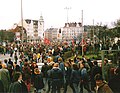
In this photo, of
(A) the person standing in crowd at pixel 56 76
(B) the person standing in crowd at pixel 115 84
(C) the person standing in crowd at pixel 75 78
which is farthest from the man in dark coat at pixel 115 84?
(C) the person standing in crowd at pixel 75 78

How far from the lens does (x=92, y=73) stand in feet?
42.5

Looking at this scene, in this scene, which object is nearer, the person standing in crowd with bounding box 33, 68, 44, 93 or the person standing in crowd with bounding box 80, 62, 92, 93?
the person standing in crowd with bounding box 33, 68, 44, 93

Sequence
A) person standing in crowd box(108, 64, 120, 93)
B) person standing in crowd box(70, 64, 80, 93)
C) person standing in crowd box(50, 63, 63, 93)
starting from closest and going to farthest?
person standing in crowd box(108, 64, 120, 93)
person standing in crowd box(50, 63, 63, 93)
person standing in crowd box(70, 64, 80, 93)

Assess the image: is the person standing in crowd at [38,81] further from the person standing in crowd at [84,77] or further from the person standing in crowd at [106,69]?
the person standing in crowd at [106,69]

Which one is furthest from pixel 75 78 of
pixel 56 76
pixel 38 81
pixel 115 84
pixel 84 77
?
pixel 115 84

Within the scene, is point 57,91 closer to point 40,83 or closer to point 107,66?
point 40,83

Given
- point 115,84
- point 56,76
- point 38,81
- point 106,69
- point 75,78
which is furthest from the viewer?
point 106,69

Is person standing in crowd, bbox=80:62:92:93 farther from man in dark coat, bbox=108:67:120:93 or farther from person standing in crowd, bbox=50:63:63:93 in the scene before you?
man in dark coat, bbox=108:67:120:93

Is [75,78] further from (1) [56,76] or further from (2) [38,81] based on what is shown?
(2) [38,81]

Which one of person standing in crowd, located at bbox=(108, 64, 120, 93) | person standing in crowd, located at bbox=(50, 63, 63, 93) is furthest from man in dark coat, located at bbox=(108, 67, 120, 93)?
person standing in crowd, located at bbox=(50, 63, 63, 93)

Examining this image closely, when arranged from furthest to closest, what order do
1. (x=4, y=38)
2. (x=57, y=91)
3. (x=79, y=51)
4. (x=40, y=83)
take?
1. (x=4, y=38)
2. (x=79, y=51)
3. (x=57, y=91)
4. (x=40, y=83)

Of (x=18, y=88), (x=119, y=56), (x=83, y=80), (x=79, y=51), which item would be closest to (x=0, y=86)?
(x=18, y=88)

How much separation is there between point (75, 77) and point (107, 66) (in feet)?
4.63

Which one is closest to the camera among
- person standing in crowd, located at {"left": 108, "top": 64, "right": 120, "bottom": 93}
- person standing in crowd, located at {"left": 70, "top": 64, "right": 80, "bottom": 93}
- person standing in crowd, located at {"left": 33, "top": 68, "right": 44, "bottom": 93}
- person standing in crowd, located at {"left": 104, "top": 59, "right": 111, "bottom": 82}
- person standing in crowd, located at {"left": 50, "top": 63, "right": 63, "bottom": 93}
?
person standing in crowd, located at {"left": 108, "top": 64, "right": 120, "bottom": 93}
